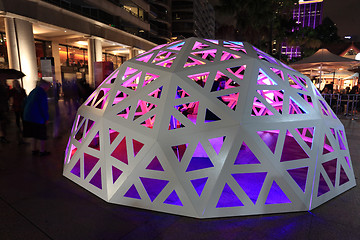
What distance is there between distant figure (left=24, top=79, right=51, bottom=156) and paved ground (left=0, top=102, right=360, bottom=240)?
6.38 feet

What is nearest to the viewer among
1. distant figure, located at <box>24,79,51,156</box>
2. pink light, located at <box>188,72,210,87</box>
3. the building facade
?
pink light, located at <box>188,72,210,87</box>

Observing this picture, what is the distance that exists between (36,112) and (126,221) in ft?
13.9

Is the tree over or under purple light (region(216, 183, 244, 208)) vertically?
over

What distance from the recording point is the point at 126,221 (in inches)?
126

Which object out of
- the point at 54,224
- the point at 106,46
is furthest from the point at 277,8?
the point at 54,224

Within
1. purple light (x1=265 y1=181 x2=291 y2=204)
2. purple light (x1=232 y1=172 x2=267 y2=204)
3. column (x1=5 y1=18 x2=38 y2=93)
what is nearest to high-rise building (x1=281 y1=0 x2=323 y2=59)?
column (x1=5 y1=18 x2=38 y2=93)

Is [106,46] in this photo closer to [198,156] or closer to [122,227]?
[198,156]

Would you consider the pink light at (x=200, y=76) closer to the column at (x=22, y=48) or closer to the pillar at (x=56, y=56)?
the column at (x=22, y=48)

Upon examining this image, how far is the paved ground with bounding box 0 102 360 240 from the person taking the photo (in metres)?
2.92

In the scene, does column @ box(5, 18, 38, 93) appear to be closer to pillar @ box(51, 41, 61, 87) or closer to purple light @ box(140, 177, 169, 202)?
pillar @ box(51, 41, 61, 87)

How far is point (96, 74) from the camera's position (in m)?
9.99

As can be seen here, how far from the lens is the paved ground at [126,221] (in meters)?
2.92

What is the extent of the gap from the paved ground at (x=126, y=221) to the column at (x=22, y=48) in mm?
15394

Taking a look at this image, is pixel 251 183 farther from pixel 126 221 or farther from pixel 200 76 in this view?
pixel 200 76
